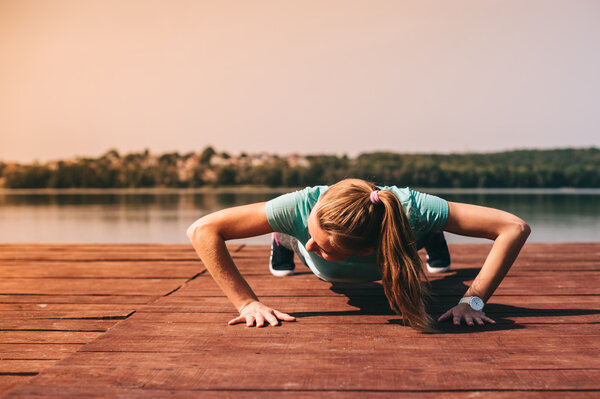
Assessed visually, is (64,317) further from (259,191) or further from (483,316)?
(259,191)

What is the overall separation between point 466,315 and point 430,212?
→ 0.41 metres

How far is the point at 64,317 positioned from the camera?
217 cm

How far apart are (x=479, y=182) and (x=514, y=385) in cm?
3629

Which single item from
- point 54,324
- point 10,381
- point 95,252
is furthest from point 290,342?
point 95,252

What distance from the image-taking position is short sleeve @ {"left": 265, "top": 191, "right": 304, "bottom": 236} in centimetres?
193

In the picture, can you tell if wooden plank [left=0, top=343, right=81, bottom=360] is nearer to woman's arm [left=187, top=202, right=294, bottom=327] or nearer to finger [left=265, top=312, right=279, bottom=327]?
woman's arm [left=187, top=202, right=294, bottom=327]

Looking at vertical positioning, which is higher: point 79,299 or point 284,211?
point 284,211

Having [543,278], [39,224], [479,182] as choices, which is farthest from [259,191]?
[543,278]

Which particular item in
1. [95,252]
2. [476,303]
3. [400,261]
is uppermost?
[400,261]

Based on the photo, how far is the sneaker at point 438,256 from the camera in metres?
2.97

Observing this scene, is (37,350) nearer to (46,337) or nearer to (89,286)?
(46,337)

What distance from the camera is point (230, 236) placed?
2010 mm

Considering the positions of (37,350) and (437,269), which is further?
(437,269)

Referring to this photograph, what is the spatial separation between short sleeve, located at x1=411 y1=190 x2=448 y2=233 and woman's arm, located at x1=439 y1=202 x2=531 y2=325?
31 mm
